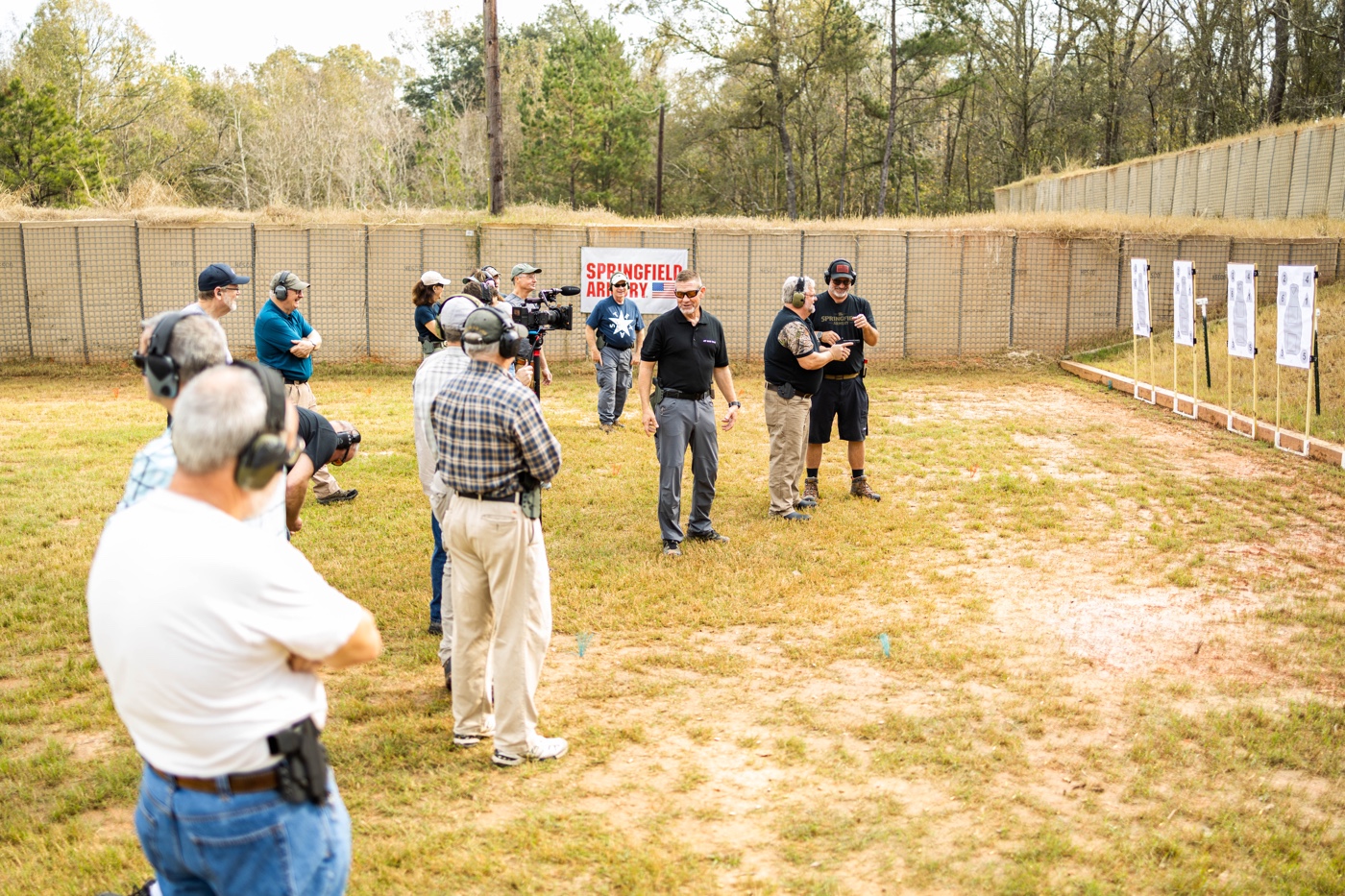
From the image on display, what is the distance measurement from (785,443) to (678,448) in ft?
3.90

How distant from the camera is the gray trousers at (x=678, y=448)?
779 centimetres

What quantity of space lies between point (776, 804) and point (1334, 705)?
2.93m

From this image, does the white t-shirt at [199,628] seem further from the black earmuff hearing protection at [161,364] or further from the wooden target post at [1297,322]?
the wooden target post at [1297,322]

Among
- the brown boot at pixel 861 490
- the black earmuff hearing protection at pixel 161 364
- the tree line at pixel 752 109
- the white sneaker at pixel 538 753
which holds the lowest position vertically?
the white sneaker at pixel 538 753

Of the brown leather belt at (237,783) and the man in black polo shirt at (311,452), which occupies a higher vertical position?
the man in black polo shirt at (311,452)

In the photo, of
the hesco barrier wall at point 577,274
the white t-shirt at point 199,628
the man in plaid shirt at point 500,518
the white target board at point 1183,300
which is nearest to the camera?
the white t-shirt at point 199,628

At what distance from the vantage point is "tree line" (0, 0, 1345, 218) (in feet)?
129

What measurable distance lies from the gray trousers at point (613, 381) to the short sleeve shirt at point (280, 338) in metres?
4.44

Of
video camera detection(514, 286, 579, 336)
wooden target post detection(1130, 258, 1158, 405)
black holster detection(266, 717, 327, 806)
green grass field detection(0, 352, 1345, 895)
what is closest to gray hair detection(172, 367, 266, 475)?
black holster detection(266, 717, 327, 806)

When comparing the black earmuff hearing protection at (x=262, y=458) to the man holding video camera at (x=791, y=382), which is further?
the man holding video camera at (x=791, y=382)

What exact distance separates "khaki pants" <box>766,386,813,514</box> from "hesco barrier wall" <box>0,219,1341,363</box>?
34.7 ft

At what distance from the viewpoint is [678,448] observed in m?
7.82

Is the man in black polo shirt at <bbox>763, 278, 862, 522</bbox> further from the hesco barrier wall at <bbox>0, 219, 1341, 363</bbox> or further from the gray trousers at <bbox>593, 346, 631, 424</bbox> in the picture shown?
the hesco barrier wall at <bbox>0, 219, 1341, 363</bbox>

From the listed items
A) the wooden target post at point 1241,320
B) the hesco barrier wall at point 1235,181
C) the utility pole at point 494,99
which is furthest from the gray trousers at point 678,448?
the hesco barrier wall at point 1235,181
